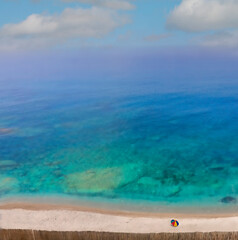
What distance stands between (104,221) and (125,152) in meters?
12.0

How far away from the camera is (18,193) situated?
67.5ft

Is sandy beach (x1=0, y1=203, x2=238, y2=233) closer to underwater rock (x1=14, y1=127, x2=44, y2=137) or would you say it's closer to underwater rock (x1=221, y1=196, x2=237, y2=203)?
underwater rock (x1=221, y1=196, x2=237, y2=203)

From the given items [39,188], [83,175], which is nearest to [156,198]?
[83,175]

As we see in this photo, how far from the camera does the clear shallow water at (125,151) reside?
20.7 metres

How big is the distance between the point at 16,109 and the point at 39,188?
32.9 m

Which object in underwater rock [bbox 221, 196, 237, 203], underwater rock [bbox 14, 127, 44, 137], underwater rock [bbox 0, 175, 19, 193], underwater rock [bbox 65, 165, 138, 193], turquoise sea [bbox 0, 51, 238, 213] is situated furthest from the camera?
underwater rock [bbox 14, 127, 44, 137]

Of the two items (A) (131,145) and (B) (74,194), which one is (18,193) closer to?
(B) (74,194)

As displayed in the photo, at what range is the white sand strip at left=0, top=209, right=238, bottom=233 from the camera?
1517cm

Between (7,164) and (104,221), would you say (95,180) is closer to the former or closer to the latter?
(104,221)

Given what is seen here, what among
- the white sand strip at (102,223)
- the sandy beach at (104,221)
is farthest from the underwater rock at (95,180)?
the white sand strip at (102,223)

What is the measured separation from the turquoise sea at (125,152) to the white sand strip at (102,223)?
2.54 meters

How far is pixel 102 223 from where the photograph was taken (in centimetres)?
1600

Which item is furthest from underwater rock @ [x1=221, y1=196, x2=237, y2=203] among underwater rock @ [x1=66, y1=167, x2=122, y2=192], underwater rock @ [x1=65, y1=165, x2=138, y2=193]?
underwater rock @ [x1=66, y1=167, x2=122, y2=192]

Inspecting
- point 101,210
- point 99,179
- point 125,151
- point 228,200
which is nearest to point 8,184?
point 99,179
